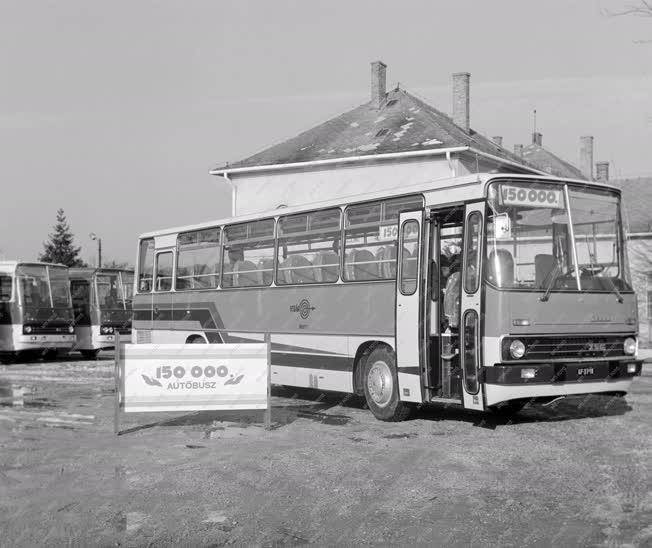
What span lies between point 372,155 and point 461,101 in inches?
364

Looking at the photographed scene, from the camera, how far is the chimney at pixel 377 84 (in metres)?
42.6

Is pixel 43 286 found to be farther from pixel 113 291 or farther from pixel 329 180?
pixel 329 180

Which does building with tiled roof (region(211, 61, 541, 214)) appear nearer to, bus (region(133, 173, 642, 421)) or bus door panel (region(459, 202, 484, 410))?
Result: bus (region(133, 173, 642, 421))

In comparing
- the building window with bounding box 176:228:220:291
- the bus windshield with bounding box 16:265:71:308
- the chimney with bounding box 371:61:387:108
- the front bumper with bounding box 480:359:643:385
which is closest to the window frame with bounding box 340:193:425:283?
the front bumper with bounding box 480:359:643:385

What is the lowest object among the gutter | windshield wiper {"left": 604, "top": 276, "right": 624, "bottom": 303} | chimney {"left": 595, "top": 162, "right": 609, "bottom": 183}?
windshield wiper {"left": 604, "top": 276, "right": 624, "bottom": 303}

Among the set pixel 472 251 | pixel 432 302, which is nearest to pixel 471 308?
pixel 472 251

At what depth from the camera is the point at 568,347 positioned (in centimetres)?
1135

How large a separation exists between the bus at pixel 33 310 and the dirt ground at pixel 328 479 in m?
13.9

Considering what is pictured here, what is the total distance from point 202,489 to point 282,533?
161cm

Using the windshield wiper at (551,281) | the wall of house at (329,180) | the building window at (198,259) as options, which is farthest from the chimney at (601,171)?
the windshield wiper at (551,281)

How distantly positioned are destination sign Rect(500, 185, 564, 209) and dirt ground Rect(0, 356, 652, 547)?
2.79 meters

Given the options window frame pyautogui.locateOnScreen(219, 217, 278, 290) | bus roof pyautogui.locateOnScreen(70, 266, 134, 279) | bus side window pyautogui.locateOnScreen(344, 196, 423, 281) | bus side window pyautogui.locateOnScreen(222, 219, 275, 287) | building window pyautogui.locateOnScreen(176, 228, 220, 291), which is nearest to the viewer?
bus side window pyautogui.locateOnScreen(344, 196, 423, 281)

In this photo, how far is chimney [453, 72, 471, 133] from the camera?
141 feet

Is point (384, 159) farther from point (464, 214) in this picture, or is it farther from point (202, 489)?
point (202, 489)
